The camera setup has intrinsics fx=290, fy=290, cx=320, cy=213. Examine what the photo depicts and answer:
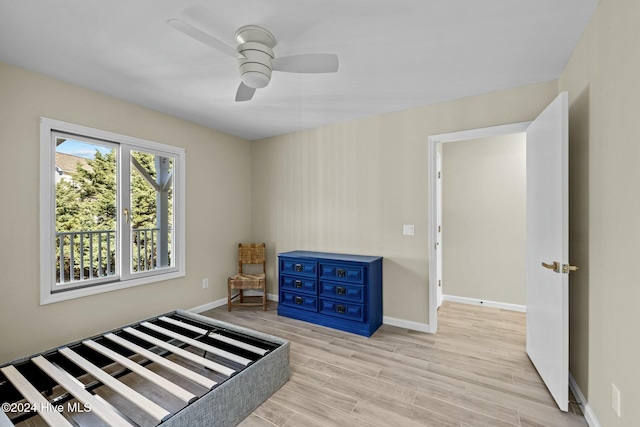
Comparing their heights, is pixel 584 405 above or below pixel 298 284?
below

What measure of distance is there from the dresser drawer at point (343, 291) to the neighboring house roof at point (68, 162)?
269 centimetres

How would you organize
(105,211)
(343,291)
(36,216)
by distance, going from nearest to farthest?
1. (36,216)
2. (105,211)
3. (343,291)

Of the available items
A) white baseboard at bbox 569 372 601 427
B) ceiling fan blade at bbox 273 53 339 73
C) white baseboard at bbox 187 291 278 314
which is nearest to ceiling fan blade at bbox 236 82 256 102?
ceiling fan blade at bbox 273 53 339 73

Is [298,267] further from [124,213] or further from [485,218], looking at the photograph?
[485,218]

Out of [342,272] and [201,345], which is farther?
[342,272]

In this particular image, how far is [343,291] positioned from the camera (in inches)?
A: 126

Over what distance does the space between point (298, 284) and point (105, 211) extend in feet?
7.17

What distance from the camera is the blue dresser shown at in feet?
10.1

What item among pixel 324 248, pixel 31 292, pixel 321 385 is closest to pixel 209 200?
pixel 324 248

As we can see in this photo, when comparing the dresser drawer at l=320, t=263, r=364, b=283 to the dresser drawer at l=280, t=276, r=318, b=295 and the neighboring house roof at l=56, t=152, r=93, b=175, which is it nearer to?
the dresser drawer at l=280, t=276, r=318, b=295

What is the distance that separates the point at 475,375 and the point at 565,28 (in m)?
2.49

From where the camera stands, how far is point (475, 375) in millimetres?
2270

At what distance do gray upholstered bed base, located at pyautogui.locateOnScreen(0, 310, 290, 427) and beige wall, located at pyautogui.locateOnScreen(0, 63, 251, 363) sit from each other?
0.48 metres

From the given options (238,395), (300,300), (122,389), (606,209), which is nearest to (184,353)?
(122,389)
